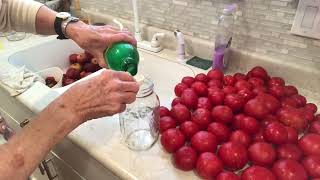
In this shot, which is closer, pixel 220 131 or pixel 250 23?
pixel 220 131

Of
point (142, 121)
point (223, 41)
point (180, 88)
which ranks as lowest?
point (142, 121)

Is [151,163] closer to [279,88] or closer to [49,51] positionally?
[279,88]

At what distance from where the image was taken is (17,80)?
0.89 meters

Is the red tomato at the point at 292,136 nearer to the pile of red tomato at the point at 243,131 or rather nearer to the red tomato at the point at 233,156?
the pile of red tomato at the point at 243,131

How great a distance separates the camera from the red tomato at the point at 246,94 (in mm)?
714

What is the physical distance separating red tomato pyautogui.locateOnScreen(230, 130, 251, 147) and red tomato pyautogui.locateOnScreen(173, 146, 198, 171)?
0.31ft

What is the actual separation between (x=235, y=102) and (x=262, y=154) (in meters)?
0.16

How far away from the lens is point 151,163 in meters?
0.62

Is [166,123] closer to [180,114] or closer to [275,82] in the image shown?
[180,114]

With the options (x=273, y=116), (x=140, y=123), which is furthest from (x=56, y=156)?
(x=273, y=116)

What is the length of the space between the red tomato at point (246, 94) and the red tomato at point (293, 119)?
87 mm

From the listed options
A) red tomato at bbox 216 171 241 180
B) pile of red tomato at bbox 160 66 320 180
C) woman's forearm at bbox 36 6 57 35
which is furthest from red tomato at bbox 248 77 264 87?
woman's forearm at bbox 36 6 57 35

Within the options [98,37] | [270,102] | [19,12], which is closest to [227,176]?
[270,102]

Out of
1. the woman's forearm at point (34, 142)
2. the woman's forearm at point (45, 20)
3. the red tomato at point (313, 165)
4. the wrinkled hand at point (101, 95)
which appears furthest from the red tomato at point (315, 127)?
the woman's forearm at point (45, 20)
